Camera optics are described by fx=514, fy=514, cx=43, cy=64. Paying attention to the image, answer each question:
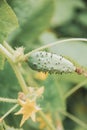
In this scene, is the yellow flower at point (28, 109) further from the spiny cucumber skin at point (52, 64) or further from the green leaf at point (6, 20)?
the green leaf at point (6, 20)

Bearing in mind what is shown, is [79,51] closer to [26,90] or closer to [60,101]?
[60,101]

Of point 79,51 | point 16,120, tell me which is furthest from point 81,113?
point 16,120

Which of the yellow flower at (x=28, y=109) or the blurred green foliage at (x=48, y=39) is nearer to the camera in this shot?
the yellow flower at (x=28, y=109)

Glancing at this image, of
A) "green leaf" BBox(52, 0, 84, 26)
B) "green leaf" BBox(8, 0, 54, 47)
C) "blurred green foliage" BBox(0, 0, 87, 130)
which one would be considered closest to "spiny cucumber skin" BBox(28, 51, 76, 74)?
"blurred green foliage" BBox(0, 0, 87, 130)

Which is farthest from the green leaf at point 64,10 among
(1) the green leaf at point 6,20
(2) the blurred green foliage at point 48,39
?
(1) the green leaf at point 6,20

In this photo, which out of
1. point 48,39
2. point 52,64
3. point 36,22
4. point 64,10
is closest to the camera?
point 52,64

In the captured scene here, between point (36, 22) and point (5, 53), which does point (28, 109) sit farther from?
point (36, 22)

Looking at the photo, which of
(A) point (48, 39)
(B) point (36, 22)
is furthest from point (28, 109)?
(A) point (48, 39)
